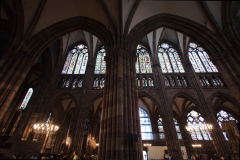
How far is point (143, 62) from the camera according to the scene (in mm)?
16234

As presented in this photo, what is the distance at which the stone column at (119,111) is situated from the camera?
4.99m

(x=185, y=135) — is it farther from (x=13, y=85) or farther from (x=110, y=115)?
(x=13, y=85)

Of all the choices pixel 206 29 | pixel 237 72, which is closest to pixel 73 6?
pixel 206 29

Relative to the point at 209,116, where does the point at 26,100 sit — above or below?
above

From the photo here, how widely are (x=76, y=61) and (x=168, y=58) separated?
12517 millimetres

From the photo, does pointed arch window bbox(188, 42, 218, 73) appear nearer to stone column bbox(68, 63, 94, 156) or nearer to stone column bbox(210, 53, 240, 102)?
stone column bbox(210, 53, 240, 102)

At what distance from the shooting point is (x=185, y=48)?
16.1 meters

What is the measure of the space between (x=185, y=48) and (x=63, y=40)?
15859 mm

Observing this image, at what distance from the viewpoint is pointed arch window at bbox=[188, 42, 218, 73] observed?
15.1 metres

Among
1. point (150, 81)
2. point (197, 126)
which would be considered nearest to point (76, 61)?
point (150, 81)

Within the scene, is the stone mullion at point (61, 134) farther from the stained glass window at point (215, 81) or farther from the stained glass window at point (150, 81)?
the stained glass window at point (215, 81)

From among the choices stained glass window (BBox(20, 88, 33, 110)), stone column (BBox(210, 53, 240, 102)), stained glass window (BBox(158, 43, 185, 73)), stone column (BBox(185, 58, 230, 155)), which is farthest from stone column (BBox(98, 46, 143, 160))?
stained glass window (BBox(20, 88, 33, 110))

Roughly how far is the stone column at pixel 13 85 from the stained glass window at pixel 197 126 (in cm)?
1710

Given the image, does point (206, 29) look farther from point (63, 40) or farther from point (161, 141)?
point (63, 40)
